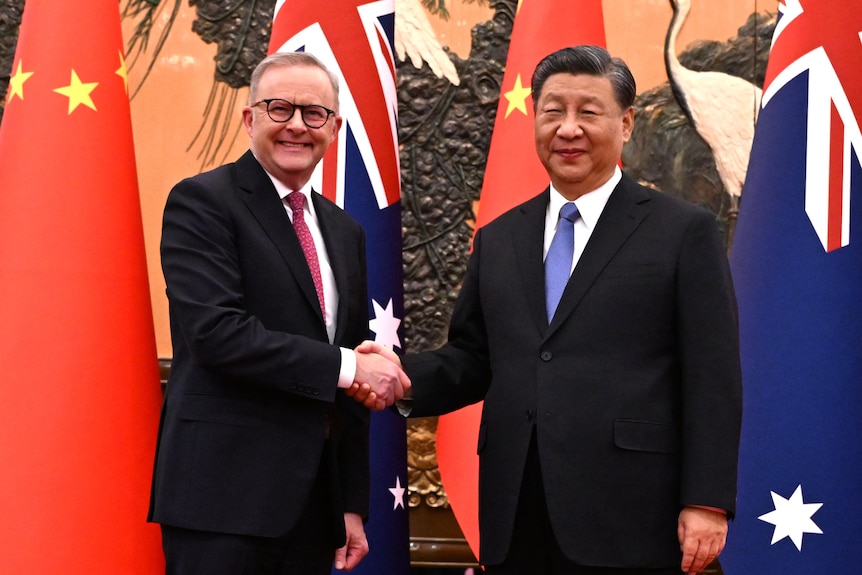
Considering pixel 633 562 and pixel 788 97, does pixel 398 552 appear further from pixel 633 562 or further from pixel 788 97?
pixel 788 97

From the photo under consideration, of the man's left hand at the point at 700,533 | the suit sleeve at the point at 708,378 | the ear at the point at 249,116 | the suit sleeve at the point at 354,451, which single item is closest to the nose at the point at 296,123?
the ear at the point at 249,116

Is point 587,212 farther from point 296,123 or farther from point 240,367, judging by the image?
point 240,367

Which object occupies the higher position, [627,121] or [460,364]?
[627,121]

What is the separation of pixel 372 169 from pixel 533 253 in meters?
1.15

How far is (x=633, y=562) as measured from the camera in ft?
→ 5.94

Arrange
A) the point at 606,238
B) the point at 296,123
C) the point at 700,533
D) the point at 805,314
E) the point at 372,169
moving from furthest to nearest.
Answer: the point at 372,169
the point at 805,314
the point at 296,123
the point at 606,238
the point at 700,533

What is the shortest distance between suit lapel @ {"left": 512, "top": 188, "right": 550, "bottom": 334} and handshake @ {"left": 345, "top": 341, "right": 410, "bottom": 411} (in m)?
0.37

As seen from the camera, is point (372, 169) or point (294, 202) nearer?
point (294, 202)

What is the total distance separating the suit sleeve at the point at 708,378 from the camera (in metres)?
1.80

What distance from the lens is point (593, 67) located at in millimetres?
1980

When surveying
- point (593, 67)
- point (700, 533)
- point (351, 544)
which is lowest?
point (351, 544)

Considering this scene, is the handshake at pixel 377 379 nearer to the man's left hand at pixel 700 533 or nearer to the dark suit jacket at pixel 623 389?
the dark suit jacket at pixel 623 389

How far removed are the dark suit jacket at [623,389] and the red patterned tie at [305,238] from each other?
400mm

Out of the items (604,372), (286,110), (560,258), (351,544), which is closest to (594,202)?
(560,258)
